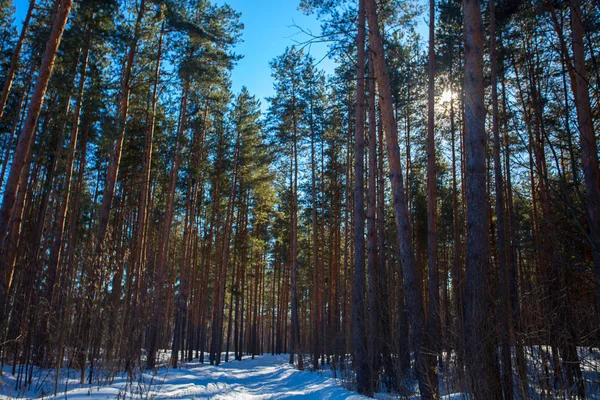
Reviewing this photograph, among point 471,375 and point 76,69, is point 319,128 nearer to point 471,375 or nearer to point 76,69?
point 76,69

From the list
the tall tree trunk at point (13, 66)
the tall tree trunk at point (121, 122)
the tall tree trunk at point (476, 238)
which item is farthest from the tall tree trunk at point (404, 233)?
the tall tree trunk at point (13, 66)

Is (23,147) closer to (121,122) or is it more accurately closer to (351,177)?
(121,122)

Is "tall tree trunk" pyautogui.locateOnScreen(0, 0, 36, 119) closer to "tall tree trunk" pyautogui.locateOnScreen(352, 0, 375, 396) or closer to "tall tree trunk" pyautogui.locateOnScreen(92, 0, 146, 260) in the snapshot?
"tall tree trunk" pyautogui.locateOnScreen(92, 0, 146, 260)

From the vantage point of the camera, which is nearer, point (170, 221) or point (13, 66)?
point (13, 66)

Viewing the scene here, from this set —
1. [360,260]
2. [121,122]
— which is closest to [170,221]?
[121,122]

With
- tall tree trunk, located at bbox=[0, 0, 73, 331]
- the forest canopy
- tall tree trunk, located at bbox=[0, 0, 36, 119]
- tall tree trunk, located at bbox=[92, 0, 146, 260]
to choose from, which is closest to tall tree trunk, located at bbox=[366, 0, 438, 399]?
the forest canopy

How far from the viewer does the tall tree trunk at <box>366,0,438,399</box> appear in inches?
256

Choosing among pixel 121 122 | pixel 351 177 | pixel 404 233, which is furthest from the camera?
pixel 351 177

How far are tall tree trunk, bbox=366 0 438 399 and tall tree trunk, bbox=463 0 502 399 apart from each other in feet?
4.90

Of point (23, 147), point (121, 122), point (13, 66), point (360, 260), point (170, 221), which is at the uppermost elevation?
point (13, 66)

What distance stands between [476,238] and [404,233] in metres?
2.18

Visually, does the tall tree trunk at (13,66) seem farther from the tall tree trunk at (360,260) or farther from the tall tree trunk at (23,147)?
the tall tree trunk at (360,260)

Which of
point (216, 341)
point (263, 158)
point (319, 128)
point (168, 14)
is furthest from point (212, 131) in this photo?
point (216, 341)

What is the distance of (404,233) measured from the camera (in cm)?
741
